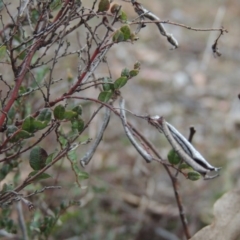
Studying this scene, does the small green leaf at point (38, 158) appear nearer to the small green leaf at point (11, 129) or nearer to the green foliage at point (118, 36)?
the small green leaf at point (11, 129)

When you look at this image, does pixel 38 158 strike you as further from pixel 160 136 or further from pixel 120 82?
pixel 160 136

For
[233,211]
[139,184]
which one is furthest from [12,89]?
[139,184]

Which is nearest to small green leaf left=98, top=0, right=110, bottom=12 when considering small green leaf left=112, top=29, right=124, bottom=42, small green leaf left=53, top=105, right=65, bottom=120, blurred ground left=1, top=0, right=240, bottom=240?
small green leaf left=112, top=29, right=124, bottom=42

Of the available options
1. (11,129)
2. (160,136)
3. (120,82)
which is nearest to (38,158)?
(11,129)

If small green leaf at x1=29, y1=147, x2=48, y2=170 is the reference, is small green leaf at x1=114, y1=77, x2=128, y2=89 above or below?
above

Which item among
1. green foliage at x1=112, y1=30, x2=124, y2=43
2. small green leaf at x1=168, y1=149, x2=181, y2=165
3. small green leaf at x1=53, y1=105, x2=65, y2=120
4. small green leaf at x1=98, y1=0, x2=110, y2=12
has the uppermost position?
small green leaf at x1=98, y1=0, x2=110, y2=12

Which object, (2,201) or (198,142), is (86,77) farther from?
(198,142)

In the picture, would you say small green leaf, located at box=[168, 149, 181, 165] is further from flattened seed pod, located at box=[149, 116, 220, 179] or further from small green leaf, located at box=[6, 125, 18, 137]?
small green leaf, located at box=[6, 125, 18, 137]
